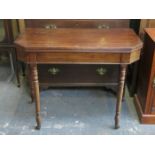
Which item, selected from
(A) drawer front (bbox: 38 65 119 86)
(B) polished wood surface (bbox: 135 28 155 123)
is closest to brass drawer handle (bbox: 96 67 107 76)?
(A) drawer front (bbox: 38 65 119 86)

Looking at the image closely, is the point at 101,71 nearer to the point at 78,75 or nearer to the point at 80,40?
the point at 78,75

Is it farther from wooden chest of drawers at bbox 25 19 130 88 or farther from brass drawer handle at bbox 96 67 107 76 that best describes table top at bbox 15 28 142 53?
brass drawer handle at bbox 96 67 107 76

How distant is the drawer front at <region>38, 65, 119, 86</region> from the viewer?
2.04 m

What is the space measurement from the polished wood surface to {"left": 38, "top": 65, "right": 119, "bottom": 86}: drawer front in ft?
0.97

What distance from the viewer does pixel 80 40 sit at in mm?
1508

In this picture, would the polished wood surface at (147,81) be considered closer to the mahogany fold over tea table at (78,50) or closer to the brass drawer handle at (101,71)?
the mahogany fold over tea table at (78,50)

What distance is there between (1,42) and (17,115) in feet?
2.65

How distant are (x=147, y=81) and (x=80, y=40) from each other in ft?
2.11

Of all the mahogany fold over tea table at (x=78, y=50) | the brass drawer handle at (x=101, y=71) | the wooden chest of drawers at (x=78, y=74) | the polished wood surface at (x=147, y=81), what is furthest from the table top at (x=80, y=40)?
the brass drawer handle at (x=101, y=71)

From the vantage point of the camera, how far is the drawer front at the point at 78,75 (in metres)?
2.04

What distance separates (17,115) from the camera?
6.26 ft

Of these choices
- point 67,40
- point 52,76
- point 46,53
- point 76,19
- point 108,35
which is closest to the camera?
point 46,53
